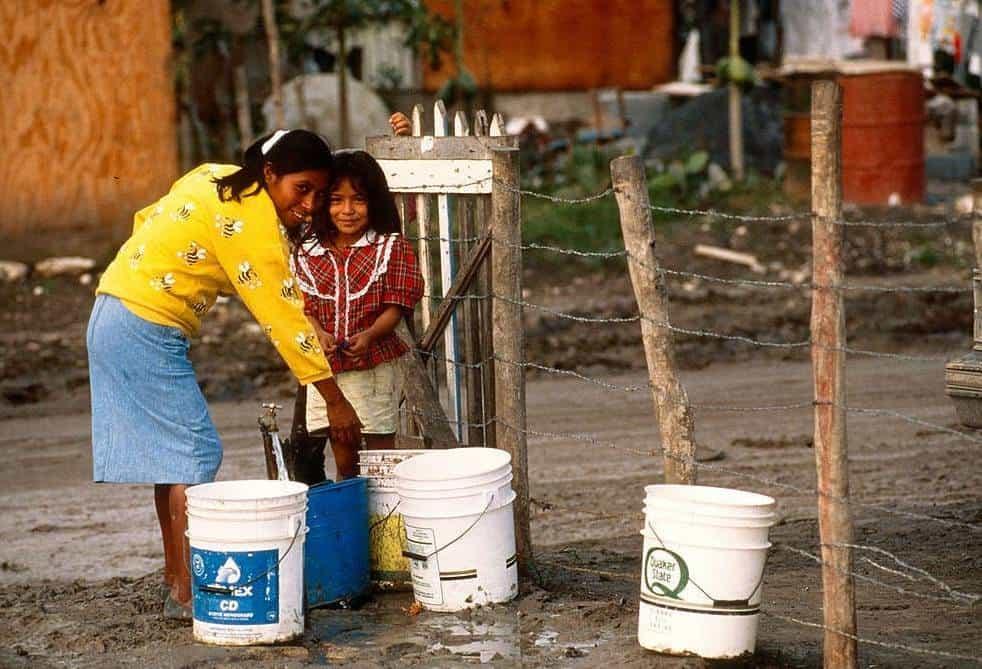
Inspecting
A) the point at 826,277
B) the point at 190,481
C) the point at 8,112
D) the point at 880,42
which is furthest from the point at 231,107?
the point at 826,277

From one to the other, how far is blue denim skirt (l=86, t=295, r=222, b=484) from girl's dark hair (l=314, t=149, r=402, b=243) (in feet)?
2.74

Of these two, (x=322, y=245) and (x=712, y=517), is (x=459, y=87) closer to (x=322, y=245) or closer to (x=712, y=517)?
(x=322, y=245)

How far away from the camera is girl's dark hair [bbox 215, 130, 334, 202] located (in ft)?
16.8

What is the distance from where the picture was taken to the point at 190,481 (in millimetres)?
5340

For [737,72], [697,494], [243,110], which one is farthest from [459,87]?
[697,494]

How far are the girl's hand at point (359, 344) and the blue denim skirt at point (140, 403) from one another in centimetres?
72

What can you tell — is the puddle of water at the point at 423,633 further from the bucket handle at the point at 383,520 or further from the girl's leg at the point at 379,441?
the girl's leg at the point at 379,441

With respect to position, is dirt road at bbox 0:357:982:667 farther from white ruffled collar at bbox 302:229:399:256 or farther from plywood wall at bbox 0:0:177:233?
plywood wall at bbox 0:0:177:233

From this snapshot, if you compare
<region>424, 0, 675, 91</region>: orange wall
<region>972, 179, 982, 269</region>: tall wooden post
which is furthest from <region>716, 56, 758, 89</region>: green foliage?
<region>972, 179, 982, 269</region>: tall wooden post

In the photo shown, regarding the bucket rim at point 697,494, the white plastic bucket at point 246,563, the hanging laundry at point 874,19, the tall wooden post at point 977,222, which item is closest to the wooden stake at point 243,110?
the hanging laundry at point 874,19

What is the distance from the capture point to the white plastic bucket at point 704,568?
15.1ft

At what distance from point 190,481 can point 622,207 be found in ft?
5.72

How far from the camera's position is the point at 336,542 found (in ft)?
18.2

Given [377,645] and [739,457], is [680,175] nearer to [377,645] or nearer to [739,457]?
[739,457]
